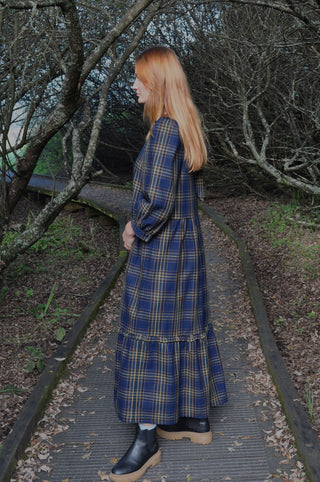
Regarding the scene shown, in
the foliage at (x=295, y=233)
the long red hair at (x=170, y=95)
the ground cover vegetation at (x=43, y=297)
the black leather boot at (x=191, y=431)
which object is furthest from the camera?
the foliage at (x=295, y=233)

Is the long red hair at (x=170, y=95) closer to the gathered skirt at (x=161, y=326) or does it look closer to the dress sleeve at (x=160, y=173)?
the dress sleeve at (x=160, y=173)

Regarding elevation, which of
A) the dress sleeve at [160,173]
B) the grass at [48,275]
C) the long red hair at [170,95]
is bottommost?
the grass at [48,275]

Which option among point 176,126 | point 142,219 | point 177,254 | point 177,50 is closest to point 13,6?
point 176,126

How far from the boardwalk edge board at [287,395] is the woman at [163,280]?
61 centimetres

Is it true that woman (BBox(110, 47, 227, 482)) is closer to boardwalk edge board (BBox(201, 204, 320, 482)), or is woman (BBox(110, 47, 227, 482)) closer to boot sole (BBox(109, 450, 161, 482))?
boot sole (BBox(109, 450, 161, 482))

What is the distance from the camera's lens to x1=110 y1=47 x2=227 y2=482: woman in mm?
2619

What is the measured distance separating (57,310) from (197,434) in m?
2.80

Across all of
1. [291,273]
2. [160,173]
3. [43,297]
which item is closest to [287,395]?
[160,173]

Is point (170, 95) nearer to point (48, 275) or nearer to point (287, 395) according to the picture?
point (287, 395)

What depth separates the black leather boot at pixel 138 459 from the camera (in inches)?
110

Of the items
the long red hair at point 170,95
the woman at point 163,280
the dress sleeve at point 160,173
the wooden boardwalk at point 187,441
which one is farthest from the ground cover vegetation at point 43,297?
the long red hair at point 170,95

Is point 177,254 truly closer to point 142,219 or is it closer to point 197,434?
point 142,219

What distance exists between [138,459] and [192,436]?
1.44ft

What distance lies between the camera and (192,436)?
123 inches
